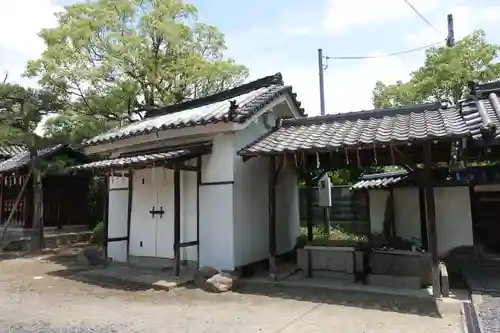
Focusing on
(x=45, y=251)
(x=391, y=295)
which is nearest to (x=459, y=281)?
(x=391, y=295)

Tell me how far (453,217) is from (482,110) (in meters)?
3.62

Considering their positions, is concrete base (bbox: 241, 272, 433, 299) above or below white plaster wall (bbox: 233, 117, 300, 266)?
below

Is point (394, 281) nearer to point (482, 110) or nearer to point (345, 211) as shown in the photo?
point (482, 110)

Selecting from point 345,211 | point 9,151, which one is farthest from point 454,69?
point 9,151

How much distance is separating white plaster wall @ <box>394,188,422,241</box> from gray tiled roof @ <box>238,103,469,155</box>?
135 inches

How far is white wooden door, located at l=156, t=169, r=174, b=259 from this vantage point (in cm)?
939

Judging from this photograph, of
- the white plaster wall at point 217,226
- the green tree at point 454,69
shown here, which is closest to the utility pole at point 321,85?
the green tree at point 454,69

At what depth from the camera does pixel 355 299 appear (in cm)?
652

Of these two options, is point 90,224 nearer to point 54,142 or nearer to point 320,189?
point 54,142

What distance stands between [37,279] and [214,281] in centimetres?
443

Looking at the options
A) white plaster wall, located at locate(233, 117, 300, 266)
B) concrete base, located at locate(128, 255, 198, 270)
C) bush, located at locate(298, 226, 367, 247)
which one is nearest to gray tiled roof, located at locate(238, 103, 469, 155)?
white plaster wall, located at locate(233, 117, 300, 266)

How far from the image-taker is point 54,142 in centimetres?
1363

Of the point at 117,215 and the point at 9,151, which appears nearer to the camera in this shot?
the point at 117,215

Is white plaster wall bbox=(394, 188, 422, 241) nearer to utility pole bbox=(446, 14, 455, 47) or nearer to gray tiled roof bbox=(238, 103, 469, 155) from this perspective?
gray tiled roof bbox=(238, 103, 469, 155)
